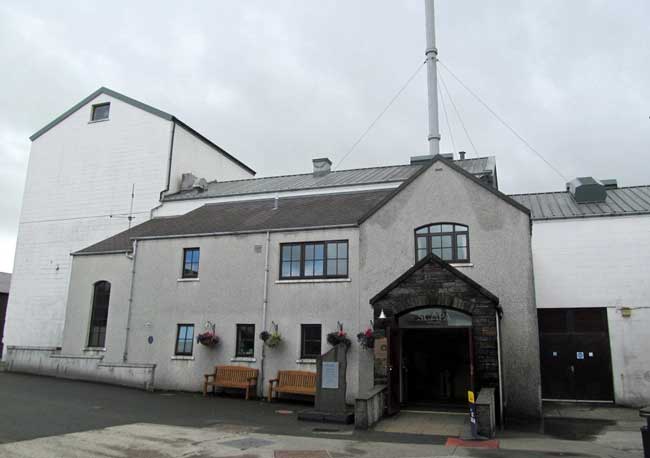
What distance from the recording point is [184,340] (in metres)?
21.6

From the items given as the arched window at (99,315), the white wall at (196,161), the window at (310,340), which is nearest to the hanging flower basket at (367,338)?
the window at (310,340)

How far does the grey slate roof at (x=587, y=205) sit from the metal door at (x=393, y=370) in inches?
400

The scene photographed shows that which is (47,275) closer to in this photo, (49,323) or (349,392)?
(49,323)

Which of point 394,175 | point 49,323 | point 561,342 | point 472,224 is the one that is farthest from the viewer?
point 49,323

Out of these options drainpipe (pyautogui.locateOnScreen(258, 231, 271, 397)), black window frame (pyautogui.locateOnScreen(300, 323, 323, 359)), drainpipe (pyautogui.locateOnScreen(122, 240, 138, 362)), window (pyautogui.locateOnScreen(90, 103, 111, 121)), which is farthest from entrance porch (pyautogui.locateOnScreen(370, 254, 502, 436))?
window (pyautogui.locateOnScreen(90, 103, 111, 121))

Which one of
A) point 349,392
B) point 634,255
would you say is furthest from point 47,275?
point 634,255

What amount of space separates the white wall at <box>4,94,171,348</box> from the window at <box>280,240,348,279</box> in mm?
13609

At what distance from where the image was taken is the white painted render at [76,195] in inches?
1249

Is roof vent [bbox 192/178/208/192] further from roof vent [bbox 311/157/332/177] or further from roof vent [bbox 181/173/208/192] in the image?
roof vent [bbox 311/157/332/177]

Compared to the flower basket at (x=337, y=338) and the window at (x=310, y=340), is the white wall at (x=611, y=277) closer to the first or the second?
the flower basket at (x=337, y=338)

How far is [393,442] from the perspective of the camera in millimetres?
12180

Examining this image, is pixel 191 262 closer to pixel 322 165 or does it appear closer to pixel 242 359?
pixel 242 359

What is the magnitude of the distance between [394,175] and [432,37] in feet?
33.3

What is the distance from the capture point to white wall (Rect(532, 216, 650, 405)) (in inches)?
805
